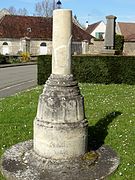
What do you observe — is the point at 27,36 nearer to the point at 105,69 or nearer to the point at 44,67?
the point at 44,67

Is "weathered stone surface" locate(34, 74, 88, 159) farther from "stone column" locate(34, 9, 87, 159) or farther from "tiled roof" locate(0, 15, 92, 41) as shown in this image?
"tiled roof" locate(0, 15, 92, 41)

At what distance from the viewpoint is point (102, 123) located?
789 centimetres

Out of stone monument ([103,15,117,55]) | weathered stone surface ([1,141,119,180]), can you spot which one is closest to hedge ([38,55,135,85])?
stone monument ([103,15,117,55])

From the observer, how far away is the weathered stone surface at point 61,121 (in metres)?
5.77

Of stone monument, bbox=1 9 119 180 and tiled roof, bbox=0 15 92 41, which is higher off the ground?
tiled roof, bbox=0 15 92 41

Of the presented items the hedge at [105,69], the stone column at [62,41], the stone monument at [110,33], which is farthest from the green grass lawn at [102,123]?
the stone monument at [110,33]

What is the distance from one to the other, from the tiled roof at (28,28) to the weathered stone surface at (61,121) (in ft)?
142

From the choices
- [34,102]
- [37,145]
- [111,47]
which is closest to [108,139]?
[37,145]

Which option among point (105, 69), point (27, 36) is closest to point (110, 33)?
point (105, 69)

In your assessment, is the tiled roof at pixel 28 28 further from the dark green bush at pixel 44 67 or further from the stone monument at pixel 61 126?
the stone monument at pixel 61 126

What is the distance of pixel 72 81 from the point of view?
5.94 metres

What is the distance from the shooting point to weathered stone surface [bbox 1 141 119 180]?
5348 mm

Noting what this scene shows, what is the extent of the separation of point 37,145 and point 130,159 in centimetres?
165

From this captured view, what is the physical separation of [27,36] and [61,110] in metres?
44.7
